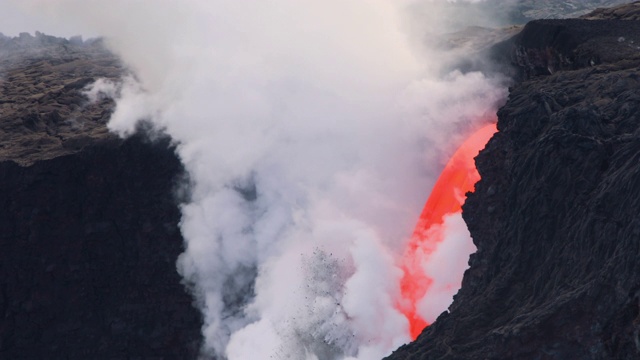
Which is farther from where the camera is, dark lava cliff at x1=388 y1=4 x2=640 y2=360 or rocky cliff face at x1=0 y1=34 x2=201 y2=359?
rocky cliff face at x1=0 y1=34 x2=201 y2=359

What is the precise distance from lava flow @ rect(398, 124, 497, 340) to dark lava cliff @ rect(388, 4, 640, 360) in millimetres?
7534

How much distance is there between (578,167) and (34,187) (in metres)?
42.1

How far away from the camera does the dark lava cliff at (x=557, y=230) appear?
29.1m

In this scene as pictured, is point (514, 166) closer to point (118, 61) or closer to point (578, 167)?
point (578, 167)

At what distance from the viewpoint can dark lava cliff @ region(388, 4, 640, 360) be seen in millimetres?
29062

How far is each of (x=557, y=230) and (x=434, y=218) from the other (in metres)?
18.2

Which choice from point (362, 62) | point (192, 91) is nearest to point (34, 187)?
point (192, 91)

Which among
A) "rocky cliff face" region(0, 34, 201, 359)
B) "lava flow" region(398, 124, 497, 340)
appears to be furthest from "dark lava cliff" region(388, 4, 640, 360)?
"rocky cliff face" region(0, 34, 201, 359)

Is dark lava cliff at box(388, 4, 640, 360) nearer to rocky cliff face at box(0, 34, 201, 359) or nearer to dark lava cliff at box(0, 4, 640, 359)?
dark lava cliff at box(0, 4, 640, 359)

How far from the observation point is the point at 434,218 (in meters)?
51.7

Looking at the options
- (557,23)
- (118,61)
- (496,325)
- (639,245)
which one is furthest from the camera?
(118,61)

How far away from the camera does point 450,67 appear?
6594cm

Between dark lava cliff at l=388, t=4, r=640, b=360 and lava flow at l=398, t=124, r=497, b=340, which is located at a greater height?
A: lava flow at l=398, t=124, r=497, b=340

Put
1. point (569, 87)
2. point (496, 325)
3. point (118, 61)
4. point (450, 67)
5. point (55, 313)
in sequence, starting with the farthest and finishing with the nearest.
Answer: point (118, 61) < point (450, 67) < point (55, 313) < point (569, 87) < point (496, 325)
